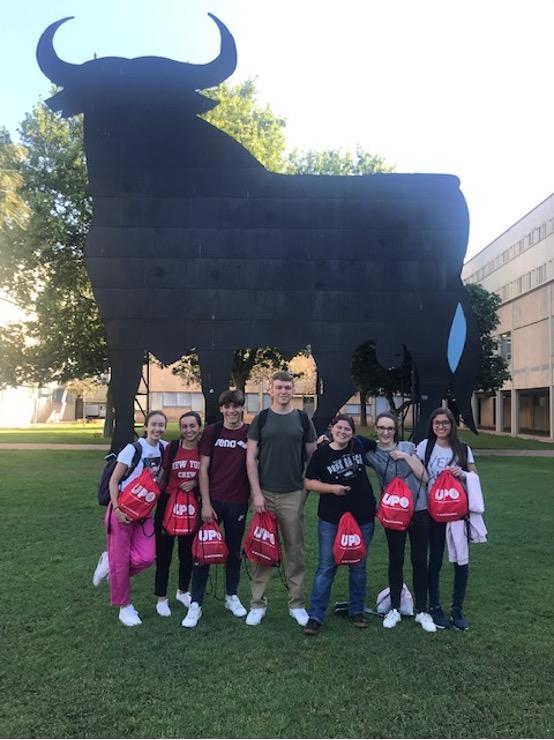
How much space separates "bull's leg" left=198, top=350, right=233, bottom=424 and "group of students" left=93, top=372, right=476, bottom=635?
3.54 ft

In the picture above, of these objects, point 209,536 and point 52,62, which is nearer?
point 209,536

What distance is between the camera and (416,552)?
459 centimetres

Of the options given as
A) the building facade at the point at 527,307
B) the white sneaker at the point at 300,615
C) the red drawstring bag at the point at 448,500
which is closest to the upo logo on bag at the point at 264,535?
the white sneaker at the point at 300,615

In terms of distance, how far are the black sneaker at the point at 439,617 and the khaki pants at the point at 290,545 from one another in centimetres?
103

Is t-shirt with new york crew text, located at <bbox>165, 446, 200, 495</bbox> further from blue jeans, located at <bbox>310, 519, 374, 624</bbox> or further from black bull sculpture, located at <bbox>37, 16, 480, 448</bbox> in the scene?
black bull sculpture, located at <bbox>37, 16, 480, 448</bbox>

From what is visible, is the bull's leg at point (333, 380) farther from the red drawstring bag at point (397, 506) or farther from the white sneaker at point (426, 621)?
the white sneaker at point (426, 621)

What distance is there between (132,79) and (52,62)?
30.5 inches

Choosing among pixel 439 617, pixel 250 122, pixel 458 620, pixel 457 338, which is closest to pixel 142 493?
pixel 439 617

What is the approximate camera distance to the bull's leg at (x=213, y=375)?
5.84m

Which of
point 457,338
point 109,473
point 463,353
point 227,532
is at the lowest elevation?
point 227,532

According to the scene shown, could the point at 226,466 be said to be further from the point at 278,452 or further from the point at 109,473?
the point at 109,473

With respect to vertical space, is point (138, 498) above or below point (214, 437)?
below

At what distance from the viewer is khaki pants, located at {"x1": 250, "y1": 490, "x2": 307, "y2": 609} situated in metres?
4.59

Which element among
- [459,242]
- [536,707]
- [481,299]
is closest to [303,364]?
[481,299]
